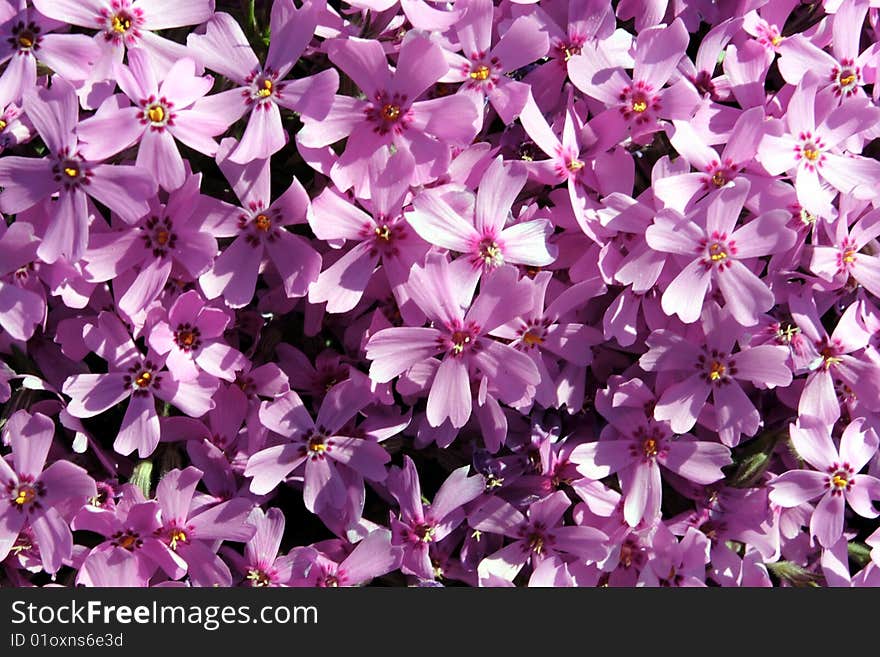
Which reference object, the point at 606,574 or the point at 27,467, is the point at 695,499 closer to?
the point at 606,574

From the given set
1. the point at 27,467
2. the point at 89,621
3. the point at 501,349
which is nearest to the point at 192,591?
the point at 89,621

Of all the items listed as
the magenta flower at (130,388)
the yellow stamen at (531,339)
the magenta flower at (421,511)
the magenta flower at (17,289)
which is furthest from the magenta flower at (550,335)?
the magenta flower at (17,289)

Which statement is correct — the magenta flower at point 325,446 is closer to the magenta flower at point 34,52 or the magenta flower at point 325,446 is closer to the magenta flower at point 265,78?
the magenta flower at point 265,78

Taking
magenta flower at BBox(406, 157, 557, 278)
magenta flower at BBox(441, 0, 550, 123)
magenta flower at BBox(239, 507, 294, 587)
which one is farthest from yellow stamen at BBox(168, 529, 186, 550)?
magenta flower at BBox(441, 0, 550, 123)

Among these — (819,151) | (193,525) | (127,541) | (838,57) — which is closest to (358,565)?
(193,525)

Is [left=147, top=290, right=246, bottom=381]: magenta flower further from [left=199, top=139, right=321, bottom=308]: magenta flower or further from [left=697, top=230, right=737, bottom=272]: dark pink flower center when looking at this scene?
[left=697, top=230, right=737, bottom=272]: dark pink flower center

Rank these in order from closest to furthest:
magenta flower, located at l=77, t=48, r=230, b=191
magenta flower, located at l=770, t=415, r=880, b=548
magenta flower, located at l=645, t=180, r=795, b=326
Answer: magenta flower, located at l=77, t=48, r=230, b=191
magenta flower, located at l=645, t=180, r=795, b=326
magenta flower, located at l=770, t=415, r=880, b=548
